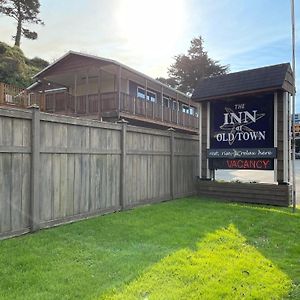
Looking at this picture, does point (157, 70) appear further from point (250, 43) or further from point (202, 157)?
point (202, 157)

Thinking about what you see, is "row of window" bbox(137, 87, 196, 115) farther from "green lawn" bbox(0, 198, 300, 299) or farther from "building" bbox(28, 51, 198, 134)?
"green lawn" bbox(0, 198, 300, 299)

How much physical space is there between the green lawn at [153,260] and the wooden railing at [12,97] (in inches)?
454

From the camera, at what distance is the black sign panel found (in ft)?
36.8

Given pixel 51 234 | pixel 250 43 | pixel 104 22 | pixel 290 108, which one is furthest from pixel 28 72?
pixel 51 234

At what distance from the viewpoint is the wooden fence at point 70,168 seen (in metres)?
5.80

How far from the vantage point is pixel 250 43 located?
16.2 meters

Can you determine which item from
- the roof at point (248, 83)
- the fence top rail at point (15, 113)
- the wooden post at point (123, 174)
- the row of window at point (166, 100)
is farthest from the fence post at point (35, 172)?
the row of window at point (166, 100)

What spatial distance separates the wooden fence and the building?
8.20 meters

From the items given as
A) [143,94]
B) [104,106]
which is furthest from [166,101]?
[104,106]

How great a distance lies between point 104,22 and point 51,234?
10.5 m

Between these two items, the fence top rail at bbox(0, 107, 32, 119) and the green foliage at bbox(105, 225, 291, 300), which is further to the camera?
the fence top rail at bbox(0, 107, 32, 119)

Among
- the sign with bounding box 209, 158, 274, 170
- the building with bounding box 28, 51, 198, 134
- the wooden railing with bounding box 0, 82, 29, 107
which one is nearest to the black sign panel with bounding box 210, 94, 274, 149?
the sign with bounding box 209, 158, 274, 170

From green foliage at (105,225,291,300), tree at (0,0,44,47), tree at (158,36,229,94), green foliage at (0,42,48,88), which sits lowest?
green foliage at (105,225,291,300)

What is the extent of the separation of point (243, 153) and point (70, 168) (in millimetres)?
6496
